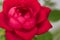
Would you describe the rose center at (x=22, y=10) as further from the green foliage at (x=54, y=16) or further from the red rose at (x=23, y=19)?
the green foliage at (x=54, y=16)

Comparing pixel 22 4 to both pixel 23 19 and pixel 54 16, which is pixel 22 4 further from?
pixel 54 16

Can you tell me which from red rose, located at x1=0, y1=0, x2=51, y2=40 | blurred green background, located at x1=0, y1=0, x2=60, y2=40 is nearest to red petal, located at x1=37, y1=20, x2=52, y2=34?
red rose, located at x1=0, y1=0, x2=51, y2=40

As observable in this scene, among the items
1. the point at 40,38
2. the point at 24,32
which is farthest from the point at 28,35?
the point at 40,38

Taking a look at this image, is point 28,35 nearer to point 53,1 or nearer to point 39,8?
point 39,8

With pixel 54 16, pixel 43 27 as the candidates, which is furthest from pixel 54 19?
pixel 43 27

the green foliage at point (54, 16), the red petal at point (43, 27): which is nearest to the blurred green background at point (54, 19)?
the green foliage at point (54, 16)

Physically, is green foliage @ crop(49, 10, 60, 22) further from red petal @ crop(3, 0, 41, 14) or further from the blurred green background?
red petal @ crop(3, 0, 41, 14)

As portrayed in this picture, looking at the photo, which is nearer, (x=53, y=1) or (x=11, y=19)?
(x=11, y=19)

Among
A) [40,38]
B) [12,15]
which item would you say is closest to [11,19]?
[12,15]

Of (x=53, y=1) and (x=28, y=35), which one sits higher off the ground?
(x=53, y=1)
